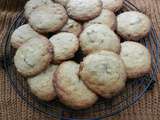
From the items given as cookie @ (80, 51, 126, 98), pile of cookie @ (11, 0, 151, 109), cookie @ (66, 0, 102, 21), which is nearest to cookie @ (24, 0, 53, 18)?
pile of cookie @ (11, 0, 151, 109)

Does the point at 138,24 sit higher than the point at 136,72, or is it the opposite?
the point at 138,24

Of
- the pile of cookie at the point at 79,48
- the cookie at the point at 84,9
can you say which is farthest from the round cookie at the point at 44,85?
the cookie at the point at 84,9

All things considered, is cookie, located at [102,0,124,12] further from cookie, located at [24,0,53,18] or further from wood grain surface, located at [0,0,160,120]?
wood grain surface, located at [0,0,160,120]

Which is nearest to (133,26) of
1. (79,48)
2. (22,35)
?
(79,48)

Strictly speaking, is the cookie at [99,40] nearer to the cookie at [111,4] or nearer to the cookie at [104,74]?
the cookie at [104,74]

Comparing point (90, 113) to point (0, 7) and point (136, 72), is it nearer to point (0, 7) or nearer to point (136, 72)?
point (136, 72)

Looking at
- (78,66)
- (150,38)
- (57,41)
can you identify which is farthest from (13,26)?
(150,38)
